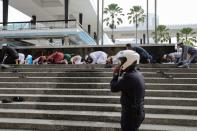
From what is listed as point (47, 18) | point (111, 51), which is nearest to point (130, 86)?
point (111, 51)

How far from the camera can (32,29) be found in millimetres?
30328

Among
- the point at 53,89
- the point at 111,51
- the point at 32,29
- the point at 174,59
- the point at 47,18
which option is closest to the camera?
the point at 53,89

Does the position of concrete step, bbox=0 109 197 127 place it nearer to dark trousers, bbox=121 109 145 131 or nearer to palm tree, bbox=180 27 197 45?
dark trousers, bbox=121 109 145 131

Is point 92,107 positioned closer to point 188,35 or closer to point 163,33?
point 188,35

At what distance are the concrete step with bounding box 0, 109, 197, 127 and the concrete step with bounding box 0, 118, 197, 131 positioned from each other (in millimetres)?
170

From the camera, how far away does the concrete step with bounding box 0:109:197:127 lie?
706cm

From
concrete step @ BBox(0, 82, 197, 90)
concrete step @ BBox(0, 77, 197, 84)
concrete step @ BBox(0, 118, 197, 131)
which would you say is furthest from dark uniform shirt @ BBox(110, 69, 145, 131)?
concrete step @ BBox(0, 77, 197, 84)

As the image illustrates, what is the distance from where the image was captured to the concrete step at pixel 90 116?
7.06 metres

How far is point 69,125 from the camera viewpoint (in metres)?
7.07

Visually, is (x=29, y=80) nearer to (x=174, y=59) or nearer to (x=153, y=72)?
(x=153, y=72)

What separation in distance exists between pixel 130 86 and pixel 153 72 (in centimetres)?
619

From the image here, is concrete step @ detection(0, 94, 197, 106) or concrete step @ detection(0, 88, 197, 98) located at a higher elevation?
concrete step @ detection(0, 88, 197, 98)

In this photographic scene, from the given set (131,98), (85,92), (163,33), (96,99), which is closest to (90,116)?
(96,99)

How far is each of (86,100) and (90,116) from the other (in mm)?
1054
